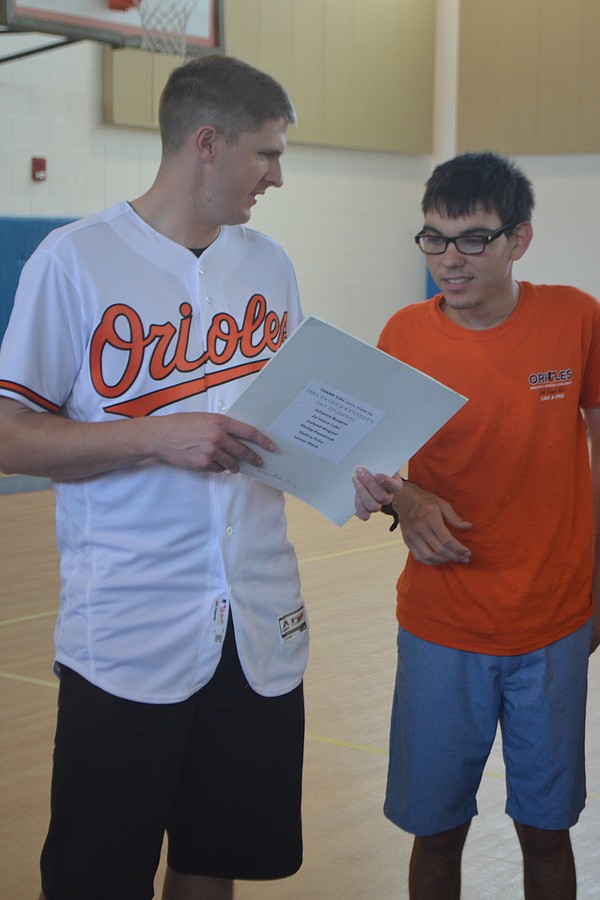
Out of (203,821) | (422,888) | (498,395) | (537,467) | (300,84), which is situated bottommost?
(422,888)

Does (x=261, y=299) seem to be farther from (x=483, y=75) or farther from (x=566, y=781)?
(x=483, y=75)

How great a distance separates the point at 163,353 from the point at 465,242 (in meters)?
0.61

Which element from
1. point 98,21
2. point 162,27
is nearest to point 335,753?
point 98,21

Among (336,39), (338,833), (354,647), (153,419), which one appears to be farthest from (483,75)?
(153,419)

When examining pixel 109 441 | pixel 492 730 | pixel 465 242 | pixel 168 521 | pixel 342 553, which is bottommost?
pixel 342 553

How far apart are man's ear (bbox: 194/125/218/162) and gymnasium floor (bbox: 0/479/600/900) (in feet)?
5.64

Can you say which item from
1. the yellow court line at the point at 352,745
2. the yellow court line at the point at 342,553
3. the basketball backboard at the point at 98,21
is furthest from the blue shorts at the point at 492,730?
the basketball backboard at the point at 98,21

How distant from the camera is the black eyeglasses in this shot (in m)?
2.06

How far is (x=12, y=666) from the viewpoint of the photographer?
14.1 ft

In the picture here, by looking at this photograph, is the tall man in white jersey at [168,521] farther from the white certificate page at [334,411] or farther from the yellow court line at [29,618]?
the yellow court line at [29,618]

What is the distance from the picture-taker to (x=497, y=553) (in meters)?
2.09

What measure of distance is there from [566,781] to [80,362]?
116 cm

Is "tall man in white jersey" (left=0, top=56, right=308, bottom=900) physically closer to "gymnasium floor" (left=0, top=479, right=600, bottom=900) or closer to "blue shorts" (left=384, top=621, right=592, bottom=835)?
"blue shorts" (left=384, top=621, right=592, bottom=835)

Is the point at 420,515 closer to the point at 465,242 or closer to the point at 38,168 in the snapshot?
the point at 465,242
